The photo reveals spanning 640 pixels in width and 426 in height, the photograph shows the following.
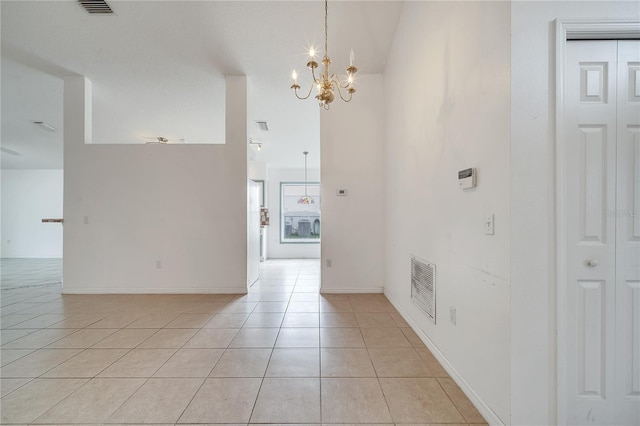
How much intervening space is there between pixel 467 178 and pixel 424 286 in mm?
1171

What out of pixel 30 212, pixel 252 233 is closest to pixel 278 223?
pixel 252 233

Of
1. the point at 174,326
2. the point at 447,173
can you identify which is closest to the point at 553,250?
the point at 447,173

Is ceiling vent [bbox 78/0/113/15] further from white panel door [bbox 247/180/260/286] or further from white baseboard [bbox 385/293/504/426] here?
white baseboard [bbox 385/293/504/426]

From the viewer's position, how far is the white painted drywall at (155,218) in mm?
3996

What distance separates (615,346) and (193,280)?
452 cm

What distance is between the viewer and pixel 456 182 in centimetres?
179

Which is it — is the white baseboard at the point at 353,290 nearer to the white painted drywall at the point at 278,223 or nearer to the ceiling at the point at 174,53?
the ceiling at the point at 174,53

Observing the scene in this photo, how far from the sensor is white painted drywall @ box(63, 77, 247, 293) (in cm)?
400

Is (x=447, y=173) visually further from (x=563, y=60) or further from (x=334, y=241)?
(x=334, y=241)

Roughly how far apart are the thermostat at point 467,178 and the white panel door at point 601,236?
17.1 inches

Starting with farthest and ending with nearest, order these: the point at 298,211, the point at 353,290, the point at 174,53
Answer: the point at 298,211 < the point at 353,290 < the point at 174,53

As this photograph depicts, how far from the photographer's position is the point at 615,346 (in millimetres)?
1327

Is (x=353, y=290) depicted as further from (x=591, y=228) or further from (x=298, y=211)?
(x=298, y=211)

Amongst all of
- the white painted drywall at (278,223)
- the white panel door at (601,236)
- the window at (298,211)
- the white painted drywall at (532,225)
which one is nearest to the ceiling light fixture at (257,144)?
the white painted drywall at (278,223)
